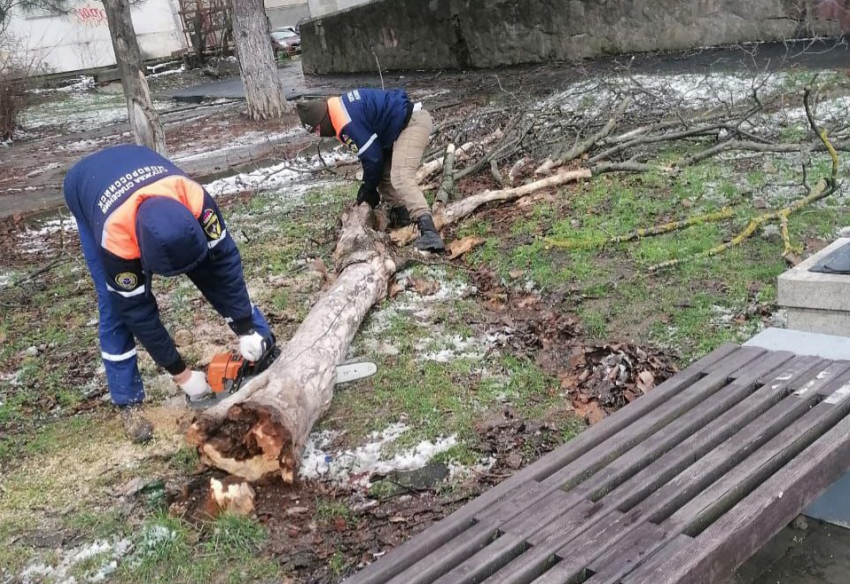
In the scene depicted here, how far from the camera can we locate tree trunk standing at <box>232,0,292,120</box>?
12680mm

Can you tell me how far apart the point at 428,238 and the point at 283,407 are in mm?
2727

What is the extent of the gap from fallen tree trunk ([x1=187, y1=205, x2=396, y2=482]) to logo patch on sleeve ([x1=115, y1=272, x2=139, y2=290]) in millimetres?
704

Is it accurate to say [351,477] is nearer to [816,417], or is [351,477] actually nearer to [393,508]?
[393,508]

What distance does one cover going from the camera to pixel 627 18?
1236cm

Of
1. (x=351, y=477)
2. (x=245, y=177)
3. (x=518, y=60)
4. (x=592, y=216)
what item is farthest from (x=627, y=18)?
(x=351, y=477)

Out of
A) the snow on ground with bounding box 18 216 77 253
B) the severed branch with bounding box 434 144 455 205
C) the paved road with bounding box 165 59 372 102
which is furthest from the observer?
the paved road with bounding box 165 59 372 102

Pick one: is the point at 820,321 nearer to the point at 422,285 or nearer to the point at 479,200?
the point at 422,285

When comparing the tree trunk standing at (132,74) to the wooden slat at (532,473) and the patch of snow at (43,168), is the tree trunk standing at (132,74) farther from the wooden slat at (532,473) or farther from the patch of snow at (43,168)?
the wooden slat at (532,473)

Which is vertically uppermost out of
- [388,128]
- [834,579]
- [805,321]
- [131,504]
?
[388,128]

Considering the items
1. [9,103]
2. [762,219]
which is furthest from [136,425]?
[9,103]

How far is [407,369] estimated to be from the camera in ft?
13.9

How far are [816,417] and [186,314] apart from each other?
4.04m

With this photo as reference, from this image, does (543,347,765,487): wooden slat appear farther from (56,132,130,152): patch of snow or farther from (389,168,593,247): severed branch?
(56,132,130,152): patch of snow

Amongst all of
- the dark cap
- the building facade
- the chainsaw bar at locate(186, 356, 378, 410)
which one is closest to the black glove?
the dark cap
